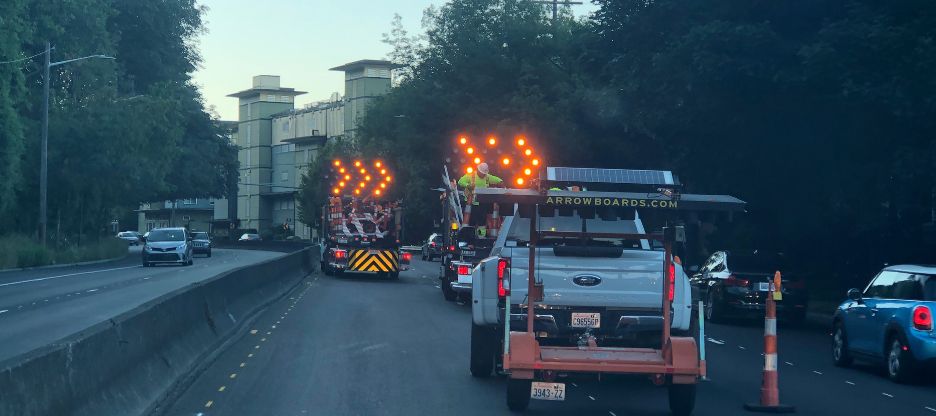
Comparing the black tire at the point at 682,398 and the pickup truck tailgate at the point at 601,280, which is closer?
the black tire at the point at 682,398

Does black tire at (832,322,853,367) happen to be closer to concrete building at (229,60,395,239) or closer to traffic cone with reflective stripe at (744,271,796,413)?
traffic cone with reflective stripe at (744,271,796,413)

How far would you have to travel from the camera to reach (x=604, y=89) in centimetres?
3625

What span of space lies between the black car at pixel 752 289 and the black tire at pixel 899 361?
8671 millimetres

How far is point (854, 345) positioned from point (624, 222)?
18.4 feet

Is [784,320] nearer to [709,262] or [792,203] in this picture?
[709,262]

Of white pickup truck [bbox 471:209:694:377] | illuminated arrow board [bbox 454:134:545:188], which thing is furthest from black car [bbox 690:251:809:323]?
white pickup truck [bbox 471:209:694:377]

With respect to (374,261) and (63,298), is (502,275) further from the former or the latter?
(374,261)

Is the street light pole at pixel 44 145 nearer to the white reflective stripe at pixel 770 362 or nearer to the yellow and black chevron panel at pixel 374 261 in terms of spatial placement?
the yellow and black chevron panel at pixel 374 261

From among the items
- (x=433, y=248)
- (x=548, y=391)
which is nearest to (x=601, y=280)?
(x=548, y=391)

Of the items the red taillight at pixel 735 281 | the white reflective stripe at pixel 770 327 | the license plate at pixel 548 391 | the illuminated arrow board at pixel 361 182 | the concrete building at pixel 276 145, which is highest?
the concrete building at pixel 276 145

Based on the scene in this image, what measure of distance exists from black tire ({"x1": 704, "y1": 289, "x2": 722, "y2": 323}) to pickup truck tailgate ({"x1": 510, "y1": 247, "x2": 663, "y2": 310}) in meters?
13.7

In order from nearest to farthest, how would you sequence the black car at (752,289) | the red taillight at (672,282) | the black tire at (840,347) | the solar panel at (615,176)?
the red taillight at (672,282) < the solar panel at (615,176) < the black tire at (840,347) < the black car at (752,289)

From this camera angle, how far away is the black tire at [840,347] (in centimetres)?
1764

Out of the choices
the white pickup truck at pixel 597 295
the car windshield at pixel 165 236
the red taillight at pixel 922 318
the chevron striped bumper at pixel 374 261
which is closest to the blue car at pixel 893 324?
the red taillight at pixel 922 318
